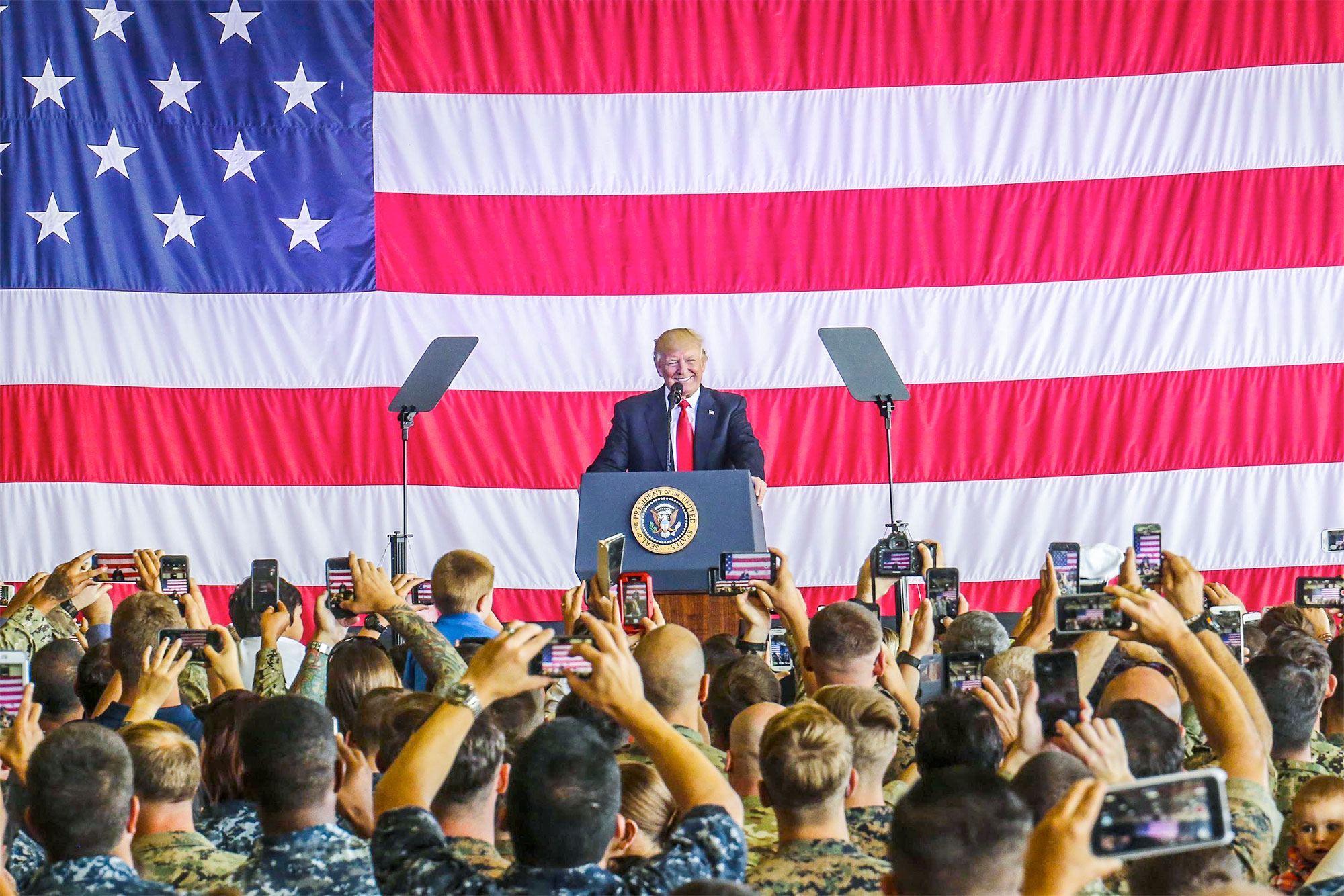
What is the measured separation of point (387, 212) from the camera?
26.7ft

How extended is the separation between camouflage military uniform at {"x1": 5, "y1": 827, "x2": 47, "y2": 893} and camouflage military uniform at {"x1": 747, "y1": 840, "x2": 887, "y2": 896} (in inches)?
52.5

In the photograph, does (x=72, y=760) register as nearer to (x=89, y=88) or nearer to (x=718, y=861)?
Answer: (x=718, y=861)

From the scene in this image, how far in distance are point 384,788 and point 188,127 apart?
6718 millimetres

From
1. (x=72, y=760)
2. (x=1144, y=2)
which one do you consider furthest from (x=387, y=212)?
(x=72, y=760)

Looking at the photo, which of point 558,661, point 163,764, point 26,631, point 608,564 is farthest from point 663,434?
point 558,661

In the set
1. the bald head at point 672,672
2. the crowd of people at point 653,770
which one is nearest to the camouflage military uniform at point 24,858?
the crowd of people at point 653,770

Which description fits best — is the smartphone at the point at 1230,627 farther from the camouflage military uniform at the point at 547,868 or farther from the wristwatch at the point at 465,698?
the wristwatch at the point at 465,698

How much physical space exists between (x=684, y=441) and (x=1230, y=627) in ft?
11.4

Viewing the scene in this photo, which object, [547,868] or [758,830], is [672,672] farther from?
[547,868]

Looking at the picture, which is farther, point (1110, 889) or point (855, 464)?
point (855, 464)

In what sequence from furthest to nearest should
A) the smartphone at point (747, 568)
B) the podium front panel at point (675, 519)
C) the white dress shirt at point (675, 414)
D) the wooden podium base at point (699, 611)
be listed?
the white dress shirt at point (675, 414), the wooden podium base at point (699, 611), the podium front panel at point (675, 519), the smartphone at point (747, 568)

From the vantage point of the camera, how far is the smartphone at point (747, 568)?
427 cm

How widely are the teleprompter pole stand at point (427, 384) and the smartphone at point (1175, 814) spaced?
557 cm

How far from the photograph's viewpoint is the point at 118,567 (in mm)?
4785
